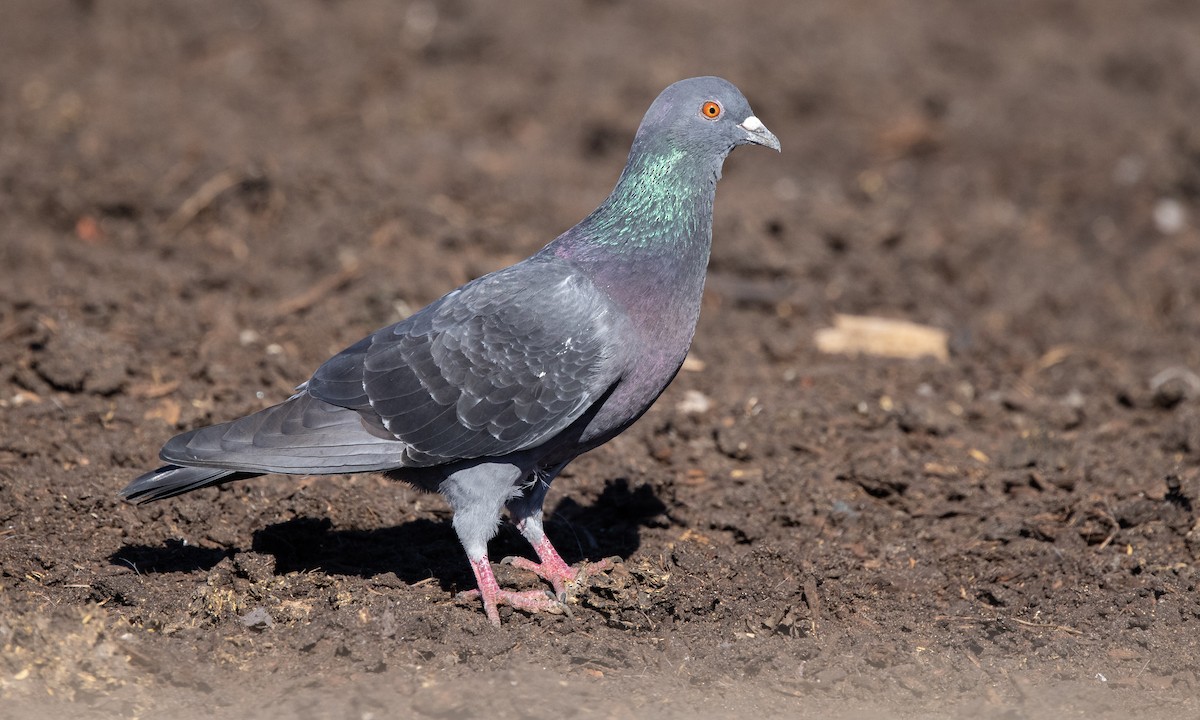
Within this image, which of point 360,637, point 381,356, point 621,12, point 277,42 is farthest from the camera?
point 621,12

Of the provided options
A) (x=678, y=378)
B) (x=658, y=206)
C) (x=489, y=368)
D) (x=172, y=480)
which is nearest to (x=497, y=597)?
(x=489, y=368)

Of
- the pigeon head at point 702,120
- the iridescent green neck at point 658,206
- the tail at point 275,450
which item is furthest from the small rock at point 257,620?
the pigeon head at point 702,120

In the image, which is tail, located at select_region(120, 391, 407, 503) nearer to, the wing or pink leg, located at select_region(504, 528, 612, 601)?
the wing

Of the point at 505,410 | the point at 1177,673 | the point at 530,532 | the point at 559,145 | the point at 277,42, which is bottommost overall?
the point at 1177,673

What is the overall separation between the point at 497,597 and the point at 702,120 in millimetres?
2054

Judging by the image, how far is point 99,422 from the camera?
20.3ft

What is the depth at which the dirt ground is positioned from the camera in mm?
4711

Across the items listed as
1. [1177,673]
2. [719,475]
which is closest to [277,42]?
[719,475]

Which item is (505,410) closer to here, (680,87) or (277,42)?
(680,87)

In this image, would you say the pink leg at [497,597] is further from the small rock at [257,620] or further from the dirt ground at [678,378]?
the small rock at [257,620]

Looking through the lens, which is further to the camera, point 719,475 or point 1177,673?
point 719,475

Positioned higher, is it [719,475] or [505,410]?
[505,410]

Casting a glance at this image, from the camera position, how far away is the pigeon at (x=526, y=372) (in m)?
4.81

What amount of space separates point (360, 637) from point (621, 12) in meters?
9.11
